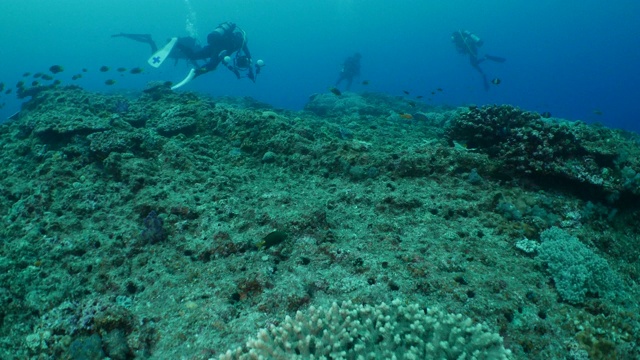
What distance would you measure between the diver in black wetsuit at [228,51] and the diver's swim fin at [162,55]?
1.10 ft

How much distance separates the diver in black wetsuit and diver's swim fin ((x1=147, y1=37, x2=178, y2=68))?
33 cm

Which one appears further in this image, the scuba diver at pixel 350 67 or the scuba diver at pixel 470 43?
the scuba diver at pixel 350 67

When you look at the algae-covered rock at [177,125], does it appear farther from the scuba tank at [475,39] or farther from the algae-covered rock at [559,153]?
the scuba tank at [475,39]

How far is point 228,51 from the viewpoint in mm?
17766

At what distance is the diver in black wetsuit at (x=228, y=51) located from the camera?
17.0 m

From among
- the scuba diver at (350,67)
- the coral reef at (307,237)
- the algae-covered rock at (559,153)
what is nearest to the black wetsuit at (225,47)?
the coral reef at (307,237)

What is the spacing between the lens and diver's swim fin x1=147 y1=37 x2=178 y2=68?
1720 centimetres

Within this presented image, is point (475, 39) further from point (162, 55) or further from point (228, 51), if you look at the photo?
point (162, 55)

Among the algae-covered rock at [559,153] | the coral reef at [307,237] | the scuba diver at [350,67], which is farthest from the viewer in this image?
the scuba diver at [350,67]

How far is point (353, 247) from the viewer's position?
16.7 feet

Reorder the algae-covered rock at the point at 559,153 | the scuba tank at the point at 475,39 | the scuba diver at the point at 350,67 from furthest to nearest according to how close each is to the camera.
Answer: the scuba diver at the point at 350,67 → the scuba tank at the point at 475,39 → the algae-covered rock at the point at 559,153

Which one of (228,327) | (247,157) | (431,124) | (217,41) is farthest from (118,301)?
(217,41)

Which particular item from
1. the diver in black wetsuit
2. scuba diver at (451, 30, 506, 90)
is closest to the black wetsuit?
the diver in black wetsuit

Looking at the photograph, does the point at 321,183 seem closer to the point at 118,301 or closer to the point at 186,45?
the point at 118,301
